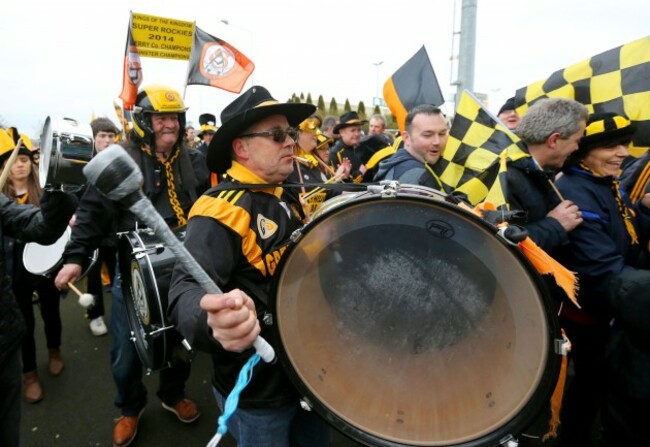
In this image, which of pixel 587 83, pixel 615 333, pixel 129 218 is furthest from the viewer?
pixel 587 83

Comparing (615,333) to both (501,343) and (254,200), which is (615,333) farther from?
(254,200)

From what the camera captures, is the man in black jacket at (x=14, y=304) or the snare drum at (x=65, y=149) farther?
the man in black jacket at (x=14, y=304)

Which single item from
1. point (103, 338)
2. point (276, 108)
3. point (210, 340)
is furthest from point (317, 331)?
point (103, 338)

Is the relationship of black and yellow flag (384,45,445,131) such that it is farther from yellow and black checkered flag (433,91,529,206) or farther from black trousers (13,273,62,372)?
black trousers (13,273,62,372)

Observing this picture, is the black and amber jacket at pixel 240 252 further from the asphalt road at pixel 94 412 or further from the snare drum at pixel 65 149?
the asphalt road at pixel 94 412

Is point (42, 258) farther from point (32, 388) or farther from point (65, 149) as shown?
point (65, 149)

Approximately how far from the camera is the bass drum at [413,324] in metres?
1.13

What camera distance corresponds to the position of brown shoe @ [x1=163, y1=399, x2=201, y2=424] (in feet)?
10.1

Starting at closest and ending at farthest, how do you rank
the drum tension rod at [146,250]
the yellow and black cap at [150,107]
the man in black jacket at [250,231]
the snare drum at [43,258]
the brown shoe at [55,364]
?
the man in black jacket at [250,231] < the drum tension rod at [146,250] < the yellow and black cap at [150,107] < the snare drum at [43,258] < the brown shoe at [55,364]

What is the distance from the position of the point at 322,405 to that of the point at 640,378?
149 centimetres

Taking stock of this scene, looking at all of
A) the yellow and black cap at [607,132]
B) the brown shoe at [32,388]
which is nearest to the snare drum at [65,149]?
the yellow and black cap at [607,132]

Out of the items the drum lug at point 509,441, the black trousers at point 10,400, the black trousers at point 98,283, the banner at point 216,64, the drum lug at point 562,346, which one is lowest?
the black trousers at point 98,283

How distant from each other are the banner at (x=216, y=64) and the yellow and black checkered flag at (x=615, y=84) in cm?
436

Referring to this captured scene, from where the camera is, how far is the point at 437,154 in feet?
9.76
